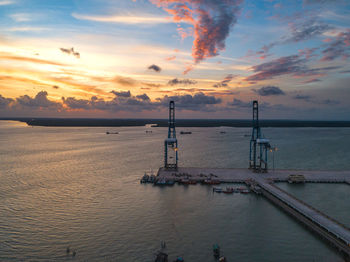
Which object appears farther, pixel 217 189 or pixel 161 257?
pixel 217 189

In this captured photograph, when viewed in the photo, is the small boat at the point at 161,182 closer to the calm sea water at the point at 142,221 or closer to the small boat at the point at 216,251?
the calm sea water at the point at 142,221

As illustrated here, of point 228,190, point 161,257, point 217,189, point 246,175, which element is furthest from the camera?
point 246,175

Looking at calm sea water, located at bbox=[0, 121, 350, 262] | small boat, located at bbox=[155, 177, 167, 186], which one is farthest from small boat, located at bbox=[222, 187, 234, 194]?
small boat, located at bbox=[155, 177, 167, 186]

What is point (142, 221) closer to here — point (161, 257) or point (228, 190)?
point (161, 257)

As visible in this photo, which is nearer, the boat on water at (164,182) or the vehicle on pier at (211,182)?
the vehicle on pier at (211,182)

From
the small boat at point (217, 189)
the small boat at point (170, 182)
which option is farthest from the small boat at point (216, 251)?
the small boat at point (170, 182)

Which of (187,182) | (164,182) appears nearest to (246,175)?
(187,182)

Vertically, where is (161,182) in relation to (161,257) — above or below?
above

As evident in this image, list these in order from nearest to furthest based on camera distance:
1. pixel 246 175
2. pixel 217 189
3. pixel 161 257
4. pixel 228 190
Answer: pixel 161 257 < pixel 228 190 < pixel 217 189 < pixel 246 175

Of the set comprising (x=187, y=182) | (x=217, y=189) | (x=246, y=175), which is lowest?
(x=217, y=189)
